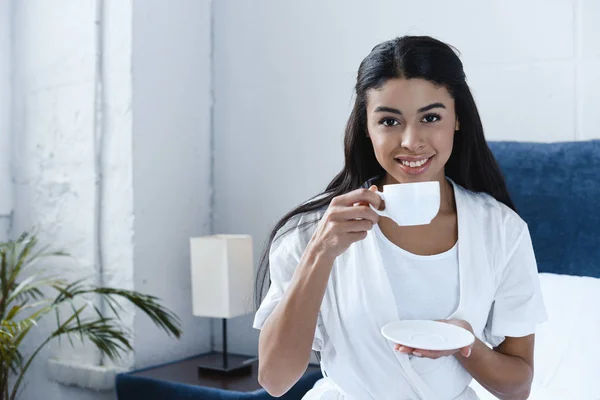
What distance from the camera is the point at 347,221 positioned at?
3.85 ft

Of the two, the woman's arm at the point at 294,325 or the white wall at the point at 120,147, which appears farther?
the white wall at the point at 120,147

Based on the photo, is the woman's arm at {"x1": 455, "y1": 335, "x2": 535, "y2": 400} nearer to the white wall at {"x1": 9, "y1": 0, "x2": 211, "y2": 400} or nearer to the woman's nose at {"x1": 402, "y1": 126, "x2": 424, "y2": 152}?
the woman's nose at {"x1": 402, "y1": 126, "x2": 424, "y2": 152}

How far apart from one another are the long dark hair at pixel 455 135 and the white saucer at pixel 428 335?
1.10 ft

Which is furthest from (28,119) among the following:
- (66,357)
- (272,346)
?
(272,346)

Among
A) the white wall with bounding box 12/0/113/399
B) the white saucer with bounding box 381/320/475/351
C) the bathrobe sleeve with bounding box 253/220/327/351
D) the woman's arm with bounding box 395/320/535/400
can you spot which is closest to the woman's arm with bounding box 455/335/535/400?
the woman's arm with bounding box 395/320/535/400

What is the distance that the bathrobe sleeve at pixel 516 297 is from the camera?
4.52ft

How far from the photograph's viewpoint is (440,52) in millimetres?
1324

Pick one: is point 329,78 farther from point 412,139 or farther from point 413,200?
point 413,200

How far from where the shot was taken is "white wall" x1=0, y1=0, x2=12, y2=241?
9.94 ft

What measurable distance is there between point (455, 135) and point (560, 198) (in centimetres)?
88

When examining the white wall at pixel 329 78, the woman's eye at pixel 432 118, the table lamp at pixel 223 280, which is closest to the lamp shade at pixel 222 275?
the table lamp at pixel 223 280

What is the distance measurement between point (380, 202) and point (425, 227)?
1.00 ft

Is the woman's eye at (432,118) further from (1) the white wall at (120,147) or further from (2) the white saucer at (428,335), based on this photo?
(1) the white wall at (120,147)

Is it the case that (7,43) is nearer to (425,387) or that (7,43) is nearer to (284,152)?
(284,152)
